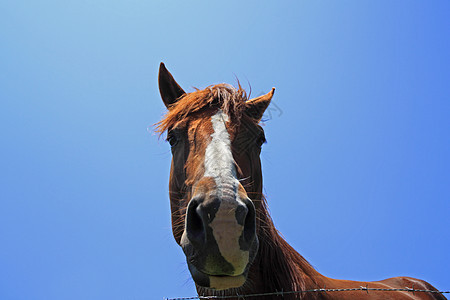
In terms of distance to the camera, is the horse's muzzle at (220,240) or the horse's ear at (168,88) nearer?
the horse's muzzle at (220,240)

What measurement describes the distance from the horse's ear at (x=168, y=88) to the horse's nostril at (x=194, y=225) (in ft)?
6.48

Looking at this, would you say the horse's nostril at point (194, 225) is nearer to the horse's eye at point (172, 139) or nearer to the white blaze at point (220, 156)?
the white blaze at point (220, 156)

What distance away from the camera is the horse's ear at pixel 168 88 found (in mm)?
3812

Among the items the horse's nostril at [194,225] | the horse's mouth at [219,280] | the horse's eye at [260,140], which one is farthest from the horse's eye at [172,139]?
the horse's mouth at [219,280]

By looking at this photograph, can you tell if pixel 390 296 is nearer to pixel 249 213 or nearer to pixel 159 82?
pixel 249 213

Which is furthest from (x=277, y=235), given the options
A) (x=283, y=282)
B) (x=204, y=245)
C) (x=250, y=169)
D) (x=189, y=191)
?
(x=204, y=245)

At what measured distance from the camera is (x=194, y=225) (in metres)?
2.13

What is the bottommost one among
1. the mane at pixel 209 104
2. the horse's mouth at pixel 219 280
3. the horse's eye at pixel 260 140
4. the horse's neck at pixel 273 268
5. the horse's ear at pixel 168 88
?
the horse's mouth at pixel 219 280

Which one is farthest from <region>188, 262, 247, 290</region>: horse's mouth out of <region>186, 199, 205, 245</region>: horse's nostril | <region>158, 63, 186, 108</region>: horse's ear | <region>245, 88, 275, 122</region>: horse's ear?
<region>158, 63, 186, 108</region>: horse's ear

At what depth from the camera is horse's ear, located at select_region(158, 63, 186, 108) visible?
381 centimetres

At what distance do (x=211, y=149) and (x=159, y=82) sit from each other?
5.41ft

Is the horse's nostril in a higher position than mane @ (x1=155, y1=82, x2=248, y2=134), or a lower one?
lower

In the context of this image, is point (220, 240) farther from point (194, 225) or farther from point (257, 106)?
point (257, 106)

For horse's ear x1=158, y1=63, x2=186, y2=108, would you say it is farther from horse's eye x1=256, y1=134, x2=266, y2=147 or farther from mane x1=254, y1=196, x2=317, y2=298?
mane x1=254, y1=196, x2=317, y2=298
